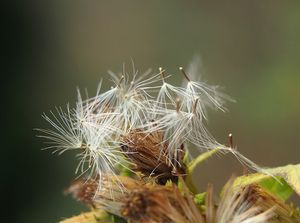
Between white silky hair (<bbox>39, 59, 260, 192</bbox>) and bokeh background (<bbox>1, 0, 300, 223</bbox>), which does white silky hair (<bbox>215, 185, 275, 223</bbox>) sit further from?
bokeh background (<bbox>1, 0, 300, 223</bbox>)

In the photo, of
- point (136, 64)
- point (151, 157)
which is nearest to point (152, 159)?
point (151, 157)

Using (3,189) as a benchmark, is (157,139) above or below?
above

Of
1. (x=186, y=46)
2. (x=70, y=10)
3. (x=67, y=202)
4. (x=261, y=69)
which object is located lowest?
(x=67, y=202)

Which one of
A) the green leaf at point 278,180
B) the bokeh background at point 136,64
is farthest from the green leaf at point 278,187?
the bokeh background at point 136,64

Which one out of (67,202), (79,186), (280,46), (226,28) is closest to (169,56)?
(226,28)

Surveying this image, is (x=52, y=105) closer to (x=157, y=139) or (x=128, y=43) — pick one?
(x=128, y=43)

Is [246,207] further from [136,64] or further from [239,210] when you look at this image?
[136,64]
